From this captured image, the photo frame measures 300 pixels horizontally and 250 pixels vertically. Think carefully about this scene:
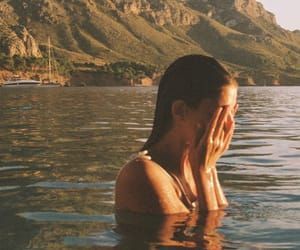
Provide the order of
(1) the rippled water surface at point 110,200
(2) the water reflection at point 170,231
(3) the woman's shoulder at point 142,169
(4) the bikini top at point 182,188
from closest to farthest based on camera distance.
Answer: (3) the woman's shoulder at point 142,169, (4) the bikini top at point 182,188, (2) the water reflection at point 170,231, (1) the rippled water surface at point 110,200

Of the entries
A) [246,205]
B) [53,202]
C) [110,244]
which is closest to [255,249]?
[110,244]

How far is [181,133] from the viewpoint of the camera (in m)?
4.88

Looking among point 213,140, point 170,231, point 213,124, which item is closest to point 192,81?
point 213,124

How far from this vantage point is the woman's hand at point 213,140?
477 centimetres

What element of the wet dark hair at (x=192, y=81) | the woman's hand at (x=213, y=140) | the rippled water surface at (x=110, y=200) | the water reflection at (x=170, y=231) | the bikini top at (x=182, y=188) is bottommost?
the rippled water surface at (x=110, y=200)

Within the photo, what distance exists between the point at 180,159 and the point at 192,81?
27.4 inches

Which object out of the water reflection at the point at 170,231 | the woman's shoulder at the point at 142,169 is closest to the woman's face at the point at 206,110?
the woman's shoulder at the point at 142,169

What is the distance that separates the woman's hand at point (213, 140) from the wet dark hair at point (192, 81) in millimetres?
173

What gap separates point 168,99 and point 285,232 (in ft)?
7.78

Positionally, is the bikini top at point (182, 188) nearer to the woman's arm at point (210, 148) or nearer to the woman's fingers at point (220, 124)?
the woman's arm at point (210, 148)

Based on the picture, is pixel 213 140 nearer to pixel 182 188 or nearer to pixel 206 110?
pixel 206 110

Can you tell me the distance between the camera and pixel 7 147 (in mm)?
15523

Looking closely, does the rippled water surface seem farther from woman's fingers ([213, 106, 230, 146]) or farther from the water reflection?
woman's fingers ([213, 106, 230, 146])

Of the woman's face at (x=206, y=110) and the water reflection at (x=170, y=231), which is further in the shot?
the water reflection at (x=170, y=231)
